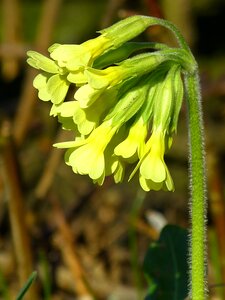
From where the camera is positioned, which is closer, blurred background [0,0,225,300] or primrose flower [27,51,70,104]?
primrose flower [27,51,70,104]

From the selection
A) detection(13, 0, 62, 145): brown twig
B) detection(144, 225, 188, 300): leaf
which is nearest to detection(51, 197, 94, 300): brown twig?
detection(13, 0, 62, 145): brown twig

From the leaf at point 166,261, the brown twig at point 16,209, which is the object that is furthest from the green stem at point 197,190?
the brown twig at point 16,209

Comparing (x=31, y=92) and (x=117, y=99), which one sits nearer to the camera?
(x=117, y=99)

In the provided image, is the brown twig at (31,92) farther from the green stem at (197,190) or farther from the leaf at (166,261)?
the green stem at (197,190)

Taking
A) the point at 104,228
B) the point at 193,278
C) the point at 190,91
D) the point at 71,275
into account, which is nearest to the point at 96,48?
the point at 190,91

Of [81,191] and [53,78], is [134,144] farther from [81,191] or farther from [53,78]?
[81,191]

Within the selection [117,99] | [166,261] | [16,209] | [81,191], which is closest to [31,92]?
[81,191]

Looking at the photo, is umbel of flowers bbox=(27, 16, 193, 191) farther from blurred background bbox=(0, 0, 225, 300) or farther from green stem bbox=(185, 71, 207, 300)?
blurred background bbox=(0, 0, 225, 300)
